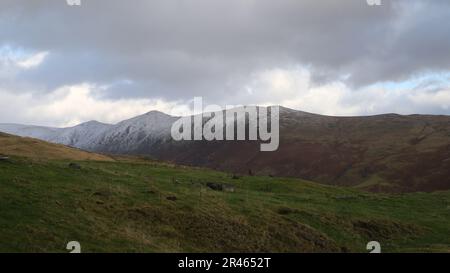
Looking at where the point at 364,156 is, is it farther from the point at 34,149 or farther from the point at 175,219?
the point at 175,219

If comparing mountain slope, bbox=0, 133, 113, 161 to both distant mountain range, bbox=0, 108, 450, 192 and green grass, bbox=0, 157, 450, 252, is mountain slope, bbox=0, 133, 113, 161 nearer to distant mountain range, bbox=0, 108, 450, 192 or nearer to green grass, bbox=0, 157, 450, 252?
green grass, bbox=0, 157, 450, 252

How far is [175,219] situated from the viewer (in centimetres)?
2436

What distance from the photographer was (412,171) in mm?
119688

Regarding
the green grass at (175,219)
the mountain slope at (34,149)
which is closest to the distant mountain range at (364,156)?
the mountain slope at (34,149)

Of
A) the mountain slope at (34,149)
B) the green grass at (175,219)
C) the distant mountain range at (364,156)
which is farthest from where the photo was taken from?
the distant mountain range at (364,156)

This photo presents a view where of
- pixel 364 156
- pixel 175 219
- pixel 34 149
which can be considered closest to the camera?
pixel 175 219

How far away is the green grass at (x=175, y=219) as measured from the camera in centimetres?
2003

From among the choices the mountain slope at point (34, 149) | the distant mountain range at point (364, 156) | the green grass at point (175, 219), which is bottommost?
the green grass at point (175, 219)

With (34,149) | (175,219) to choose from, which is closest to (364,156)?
(34,149)

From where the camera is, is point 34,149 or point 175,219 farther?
point 34,149

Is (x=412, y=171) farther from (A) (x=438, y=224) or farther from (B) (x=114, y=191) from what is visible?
(B) (x=114, y=191)

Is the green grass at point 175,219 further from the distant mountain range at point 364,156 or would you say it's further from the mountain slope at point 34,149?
the distant mountain range at point 364,156
